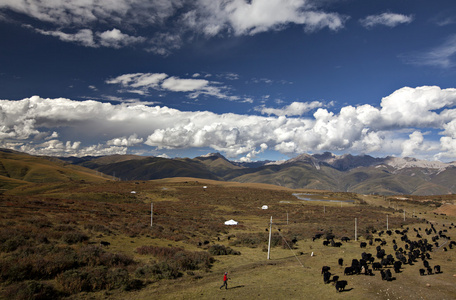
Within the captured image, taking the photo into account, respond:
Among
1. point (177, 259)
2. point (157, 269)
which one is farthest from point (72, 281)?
point (177, 259)

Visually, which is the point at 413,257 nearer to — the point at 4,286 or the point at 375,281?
the point at 375,281

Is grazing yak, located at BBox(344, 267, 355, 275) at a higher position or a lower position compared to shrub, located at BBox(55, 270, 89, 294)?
lower

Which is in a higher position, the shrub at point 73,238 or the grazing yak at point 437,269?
the shrub at point 73,238

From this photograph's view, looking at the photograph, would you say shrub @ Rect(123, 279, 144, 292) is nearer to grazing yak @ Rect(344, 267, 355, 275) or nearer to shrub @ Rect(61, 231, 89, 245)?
shrub @ Rect(61, 231, 89, 245)

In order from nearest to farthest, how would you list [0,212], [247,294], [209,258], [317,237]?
[247,294], [209,258], [0,212], [317,237]

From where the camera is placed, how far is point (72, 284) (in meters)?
16.2

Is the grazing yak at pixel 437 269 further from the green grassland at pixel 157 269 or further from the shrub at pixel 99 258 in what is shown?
the shrub at pixel 99 258

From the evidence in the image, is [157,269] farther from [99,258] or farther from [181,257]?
[99,258]

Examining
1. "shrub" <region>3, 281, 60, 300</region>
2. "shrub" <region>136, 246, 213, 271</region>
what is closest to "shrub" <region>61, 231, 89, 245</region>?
"shrub" <region>136, 246, 213, 271</region>

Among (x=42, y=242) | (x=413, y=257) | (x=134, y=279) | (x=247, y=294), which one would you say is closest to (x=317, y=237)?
(x=413, y=257)

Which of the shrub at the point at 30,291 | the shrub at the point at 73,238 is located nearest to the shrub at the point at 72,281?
the shrub at the point at 30,291

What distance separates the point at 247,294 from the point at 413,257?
2340 centimetres

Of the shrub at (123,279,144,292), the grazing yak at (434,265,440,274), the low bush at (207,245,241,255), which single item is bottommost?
the low bush at (207,245,241,255)

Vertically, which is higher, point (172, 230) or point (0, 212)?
point (0, 212)
